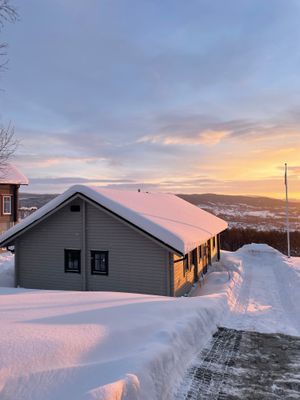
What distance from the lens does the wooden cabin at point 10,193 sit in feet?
Result: 100

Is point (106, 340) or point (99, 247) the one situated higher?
point (99, 247)

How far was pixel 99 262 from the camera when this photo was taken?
1468 centimetres

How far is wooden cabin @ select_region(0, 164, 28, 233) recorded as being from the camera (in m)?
30.5

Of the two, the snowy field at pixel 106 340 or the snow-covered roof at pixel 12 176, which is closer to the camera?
the snowy field at pixel 106 340

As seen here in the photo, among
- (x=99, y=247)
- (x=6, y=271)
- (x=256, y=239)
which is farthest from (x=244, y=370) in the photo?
(x=256, y=239)

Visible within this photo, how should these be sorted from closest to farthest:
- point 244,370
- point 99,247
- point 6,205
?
point 244,370, point 99,247, point 6,205

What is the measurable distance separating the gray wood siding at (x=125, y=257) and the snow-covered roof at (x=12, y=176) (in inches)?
711

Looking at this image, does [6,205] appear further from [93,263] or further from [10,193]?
[93,263]

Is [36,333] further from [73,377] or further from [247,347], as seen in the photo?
[247,347]

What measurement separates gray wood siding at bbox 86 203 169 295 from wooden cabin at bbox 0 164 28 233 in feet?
58.0

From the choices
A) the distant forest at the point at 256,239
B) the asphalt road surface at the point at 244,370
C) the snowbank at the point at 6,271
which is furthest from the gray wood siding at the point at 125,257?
the distant forest at the point at 256,239

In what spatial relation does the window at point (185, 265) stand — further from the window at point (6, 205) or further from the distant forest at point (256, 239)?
the distant forest at point (256, 239)

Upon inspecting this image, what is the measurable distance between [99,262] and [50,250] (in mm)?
2425

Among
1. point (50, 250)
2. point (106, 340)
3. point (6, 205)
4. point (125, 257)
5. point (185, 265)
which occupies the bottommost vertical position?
point (185, 265)
